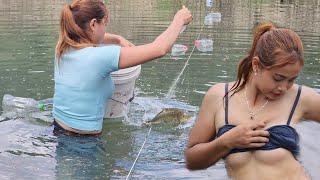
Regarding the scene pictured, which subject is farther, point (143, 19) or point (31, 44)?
point (143, 19)

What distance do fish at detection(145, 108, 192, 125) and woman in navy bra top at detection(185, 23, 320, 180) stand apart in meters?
3.52

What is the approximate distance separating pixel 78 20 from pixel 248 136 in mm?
2313

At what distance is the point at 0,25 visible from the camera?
16.8m

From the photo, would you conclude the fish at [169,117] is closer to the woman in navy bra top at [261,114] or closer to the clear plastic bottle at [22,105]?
the clear plastic bottle at [22,105]

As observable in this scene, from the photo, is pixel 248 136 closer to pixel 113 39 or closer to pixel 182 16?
pixel 182 16

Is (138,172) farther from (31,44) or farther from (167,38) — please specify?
(31,44)

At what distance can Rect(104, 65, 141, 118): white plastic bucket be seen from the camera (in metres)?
5.85

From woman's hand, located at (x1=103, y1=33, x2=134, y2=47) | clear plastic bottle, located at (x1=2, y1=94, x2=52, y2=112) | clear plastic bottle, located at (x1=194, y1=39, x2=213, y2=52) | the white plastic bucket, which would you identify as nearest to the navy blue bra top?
woman's hand, located at (x1=103, y1=33, x2=134, y2=47)

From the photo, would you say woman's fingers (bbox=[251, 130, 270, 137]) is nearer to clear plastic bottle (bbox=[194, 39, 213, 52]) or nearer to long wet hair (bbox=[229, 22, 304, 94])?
long wet hair (bbox=[229, 22, 304, 94])

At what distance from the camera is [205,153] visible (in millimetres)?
3090

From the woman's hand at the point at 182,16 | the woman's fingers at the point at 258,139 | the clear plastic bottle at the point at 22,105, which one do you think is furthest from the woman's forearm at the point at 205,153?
the clear plastic bottle at the point at 22,105

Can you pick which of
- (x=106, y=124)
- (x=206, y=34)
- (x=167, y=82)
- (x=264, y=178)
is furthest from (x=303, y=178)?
(x=206, y=34)

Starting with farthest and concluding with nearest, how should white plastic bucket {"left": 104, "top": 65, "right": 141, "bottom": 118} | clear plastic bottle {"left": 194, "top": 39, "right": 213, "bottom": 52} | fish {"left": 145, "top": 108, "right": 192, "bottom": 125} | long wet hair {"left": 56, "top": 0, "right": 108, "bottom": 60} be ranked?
1. clear plastic bottle {"left": 194, "top": 39, "right": 213, "bottom": 52}
2. fish {"left": 145, "top": 108, "right": 192, "bottom": 125}
3. white plastic bucket {"left": 104, "top": 65, "right": 141, "bottom": 118}
4. long wet hair {"left": 56, "top": 0, "right": 108, "bottom": 60}

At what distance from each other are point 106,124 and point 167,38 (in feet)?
7.59
